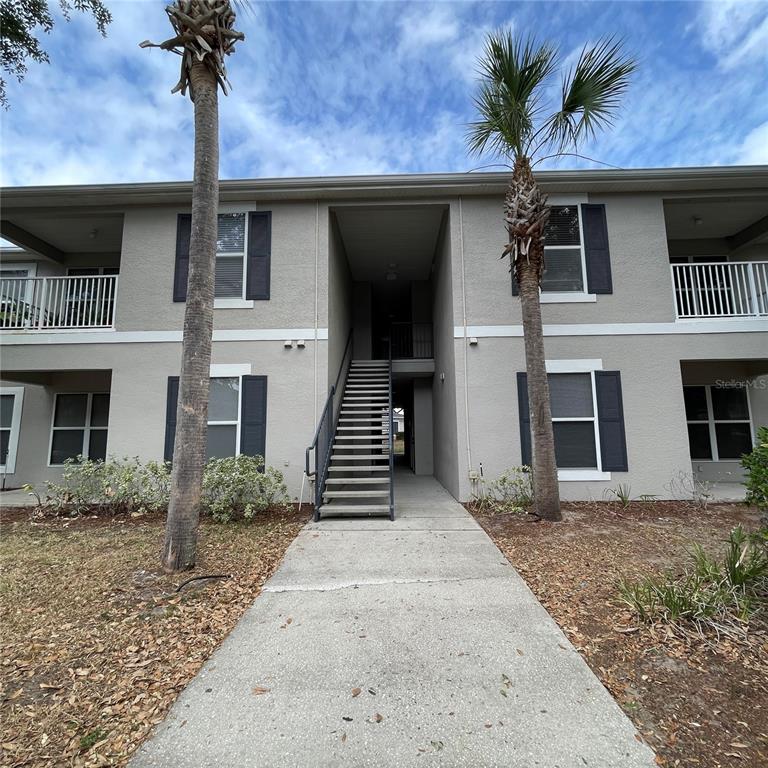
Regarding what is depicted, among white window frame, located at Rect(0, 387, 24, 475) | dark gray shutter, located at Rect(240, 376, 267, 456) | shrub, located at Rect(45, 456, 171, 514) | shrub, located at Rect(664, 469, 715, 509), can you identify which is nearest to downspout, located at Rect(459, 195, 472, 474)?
shrub, located at Rect(664, 469, 715, 509)

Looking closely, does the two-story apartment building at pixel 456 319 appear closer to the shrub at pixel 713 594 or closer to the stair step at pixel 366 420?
the stair step at pixel 366 420

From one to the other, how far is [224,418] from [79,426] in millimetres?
4596

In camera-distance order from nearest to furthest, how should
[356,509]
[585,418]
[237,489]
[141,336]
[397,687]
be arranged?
1. [397,687]
2. [356,509]
3. [237,489]
4. [585,418]
5. [141,336]

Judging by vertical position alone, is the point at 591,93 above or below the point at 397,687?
above

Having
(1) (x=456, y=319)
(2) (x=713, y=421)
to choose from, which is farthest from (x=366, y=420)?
(2) (x=713, y=421)

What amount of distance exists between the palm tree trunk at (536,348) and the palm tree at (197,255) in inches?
175

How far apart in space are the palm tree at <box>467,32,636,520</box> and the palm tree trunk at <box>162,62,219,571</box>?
421 cm

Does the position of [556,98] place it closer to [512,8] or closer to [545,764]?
[512,8]

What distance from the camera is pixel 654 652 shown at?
280 cm

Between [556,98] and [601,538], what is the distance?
652cm

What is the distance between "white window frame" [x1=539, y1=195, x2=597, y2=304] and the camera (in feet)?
26.0

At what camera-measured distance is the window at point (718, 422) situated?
956cm

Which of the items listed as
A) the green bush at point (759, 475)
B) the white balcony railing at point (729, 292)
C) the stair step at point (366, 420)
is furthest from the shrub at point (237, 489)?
the white balcony railing at point (729, 292)

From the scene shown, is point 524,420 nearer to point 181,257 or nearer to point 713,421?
point 713,421
